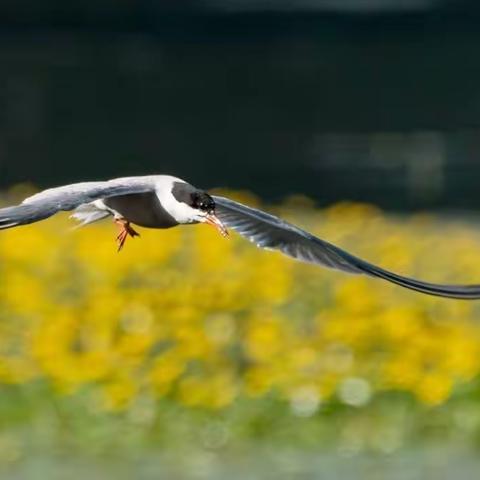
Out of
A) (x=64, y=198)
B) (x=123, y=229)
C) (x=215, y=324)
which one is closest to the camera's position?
(x=64, y=198)

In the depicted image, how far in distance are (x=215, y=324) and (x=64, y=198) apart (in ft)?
11.9

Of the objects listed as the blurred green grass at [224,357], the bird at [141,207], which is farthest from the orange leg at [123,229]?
the blurred green grass at [224,357]

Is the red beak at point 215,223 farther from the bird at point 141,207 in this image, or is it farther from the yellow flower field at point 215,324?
the yellow flower field at point 215,324

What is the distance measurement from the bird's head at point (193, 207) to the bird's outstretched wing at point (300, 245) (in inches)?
4.5

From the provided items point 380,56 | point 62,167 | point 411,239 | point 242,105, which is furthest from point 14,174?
point 411,239

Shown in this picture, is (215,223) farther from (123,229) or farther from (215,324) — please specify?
(215,324)

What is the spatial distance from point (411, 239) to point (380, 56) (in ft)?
12.7

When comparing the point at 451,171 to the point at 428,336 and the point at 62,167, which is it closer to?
the point at 62,167

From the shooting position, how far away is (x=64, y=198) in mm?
1633

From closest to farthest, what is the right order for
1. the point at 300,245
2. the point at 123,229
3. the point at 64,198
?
1. the point at 64,198
2. the point at 123,229
3. the point at 300,245

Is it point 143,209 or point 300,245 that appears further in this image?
point 300,245

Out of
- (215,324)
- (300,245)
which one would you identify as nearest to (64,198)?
(300,245)

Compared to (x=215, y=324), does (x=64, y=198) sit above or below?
below

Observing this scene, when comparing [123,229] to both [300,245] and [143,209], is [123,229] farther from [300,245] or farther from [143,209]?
[300,245]
